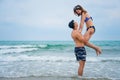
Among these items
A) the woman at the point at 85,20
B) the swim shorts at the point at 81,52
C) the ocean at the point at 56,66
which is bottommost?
the ocean at the point at 56,66

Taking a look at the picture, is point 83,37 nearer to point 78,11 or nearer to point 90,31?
point 90,31

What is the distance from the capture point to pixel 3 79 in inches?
293

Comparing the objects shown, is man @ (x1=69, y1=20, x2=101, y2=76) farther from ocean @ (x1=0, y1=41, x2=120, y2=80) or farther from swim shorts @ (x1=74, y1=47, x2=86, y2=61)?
ocean @ (x1=0, y1=41, x2=120, y2=80)

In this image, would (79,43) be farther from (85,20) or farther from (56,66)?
(56,66)

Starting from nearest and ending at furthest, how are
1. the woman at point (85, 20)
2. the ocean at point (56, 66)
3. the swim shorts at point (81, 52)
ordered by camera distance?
the woman at point (85, 20) → the swim shorts at point (81, 52) → the ocean at point (56, 66)

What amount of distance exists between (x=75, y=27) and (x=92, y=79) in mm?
1731

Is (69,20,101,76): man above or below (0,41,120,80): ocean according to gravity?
above

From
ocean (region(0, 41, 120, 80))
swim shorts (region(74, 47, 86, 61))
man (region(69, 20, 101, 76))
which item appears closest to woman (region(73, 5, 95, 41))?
man (region(69, 20, 101, 76))

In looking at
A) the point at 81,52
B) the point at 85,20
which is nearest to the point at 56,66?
the point at 81,52

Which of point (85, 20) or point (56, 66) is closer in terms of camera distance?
point (85, 20)

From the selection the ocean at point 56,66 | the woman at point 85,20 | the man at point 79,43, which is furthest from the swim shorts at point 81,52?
the ocean at point 56,66

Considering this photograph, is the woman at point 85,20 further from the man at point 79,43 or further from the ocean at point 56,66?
the ocean at point 56,66

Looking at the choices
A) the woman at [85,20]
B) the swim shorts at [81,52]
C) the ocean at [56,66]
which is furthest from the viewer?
the ocean at [56,66]

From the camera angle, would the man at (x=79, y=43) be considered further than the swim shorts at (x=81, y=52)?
No
